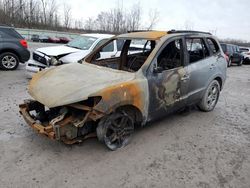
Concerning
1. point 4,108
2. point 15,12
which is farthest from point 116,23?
point 4,108

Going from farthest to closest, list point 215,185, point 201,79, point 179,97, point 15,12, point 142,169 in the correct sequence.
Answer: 1. point 15,12
2. point 201,79
3. point 179,97
4. point 142,169
5. point 215,185

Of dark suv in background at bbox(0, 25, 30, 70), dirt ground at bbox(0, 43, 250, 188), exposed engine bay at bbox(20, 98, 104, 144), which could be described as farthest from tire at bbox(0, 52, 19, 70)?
exposed engine bay at bbox(20, 98, 104, 144)

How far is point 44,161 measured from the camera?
11.7 ft

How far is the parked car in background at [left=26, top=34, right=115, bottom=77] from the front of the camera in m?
7.95

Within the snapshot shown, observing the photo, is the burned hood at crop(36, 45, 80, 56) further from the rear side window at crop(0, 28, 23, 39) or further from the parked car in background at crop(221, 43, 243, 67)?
the parked car in background at crop(221, 43, 243, 67)

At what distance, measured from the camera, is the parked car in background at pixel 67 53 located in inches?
313

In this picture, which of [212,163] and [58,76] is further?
[58,76]

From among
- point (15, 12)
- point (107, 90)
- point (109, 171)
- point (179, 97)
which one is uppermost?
point (15, 12)

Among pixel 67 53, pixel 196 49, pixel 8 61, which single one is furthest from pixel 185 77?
pixel 8 61

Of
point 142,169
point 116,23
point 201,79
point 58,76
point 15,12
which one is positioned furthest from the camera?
point 116,23

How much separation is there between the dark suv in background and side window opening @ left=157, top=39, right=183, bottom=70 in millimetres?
7021

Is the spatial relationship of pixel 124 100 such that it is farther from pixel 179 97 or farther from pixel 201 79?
pixel 201 79

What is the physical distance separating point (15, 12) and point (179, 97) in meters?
55.3

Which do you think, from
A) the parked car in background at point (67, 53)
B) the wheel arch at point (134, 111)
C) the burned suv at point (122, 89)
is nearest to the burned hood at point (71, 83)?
the burned suv at point (122, 89)
